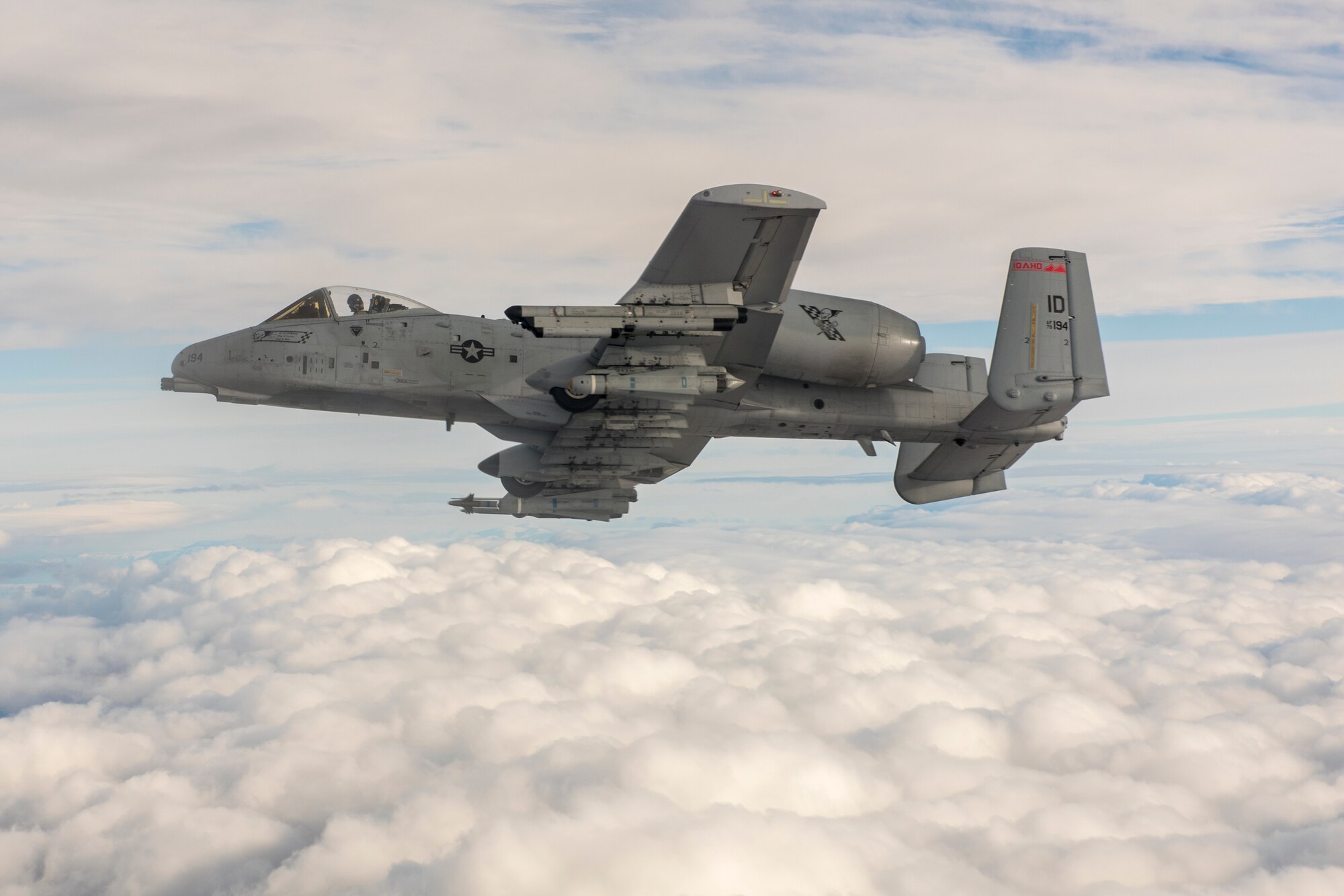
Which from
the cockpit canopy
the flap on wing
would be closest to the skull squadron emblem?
the flap on wing

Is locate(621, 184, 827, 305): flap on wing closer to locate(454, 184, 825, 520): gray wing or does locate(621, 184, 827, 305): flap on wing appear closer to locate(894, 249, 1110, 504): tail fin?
locate(454, 184, 825, 520): gray wing

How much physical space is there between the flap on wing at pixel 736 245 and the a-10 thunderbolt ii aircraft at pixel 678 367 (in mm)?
42

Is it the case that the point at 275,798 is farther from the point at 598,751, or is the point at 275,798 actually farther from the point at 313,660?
the point at 598,751

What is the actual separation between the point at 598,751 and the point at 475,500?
153430 millimetres

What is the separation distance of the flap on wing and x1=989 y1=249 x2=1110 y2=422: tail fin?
826cm

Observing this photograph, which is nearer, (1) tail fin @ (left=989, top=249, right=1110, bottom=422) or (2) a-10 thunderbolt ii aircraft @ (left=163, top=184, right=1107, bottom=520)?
(2) a-10 thunderbolt ii aircraft @ (left=163, top=184, right=1107, bottom=520)

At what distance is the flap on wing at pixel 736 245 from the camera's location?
16703 mm

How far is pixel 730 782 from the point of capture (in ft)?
561

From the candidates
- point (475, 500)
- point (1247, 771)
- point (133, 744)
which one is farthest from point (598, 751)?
point (475, 500)

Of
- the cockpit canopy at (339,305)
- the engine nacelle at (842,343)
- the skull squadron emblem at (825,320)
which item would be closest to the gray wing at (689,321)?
the engine nacelle at (842,343)

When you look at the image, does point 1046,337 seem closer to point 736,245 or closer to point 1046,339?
point 1046,339

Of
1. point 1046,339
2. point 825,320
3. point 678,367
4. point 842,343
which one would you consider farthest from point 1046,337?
point 678,367

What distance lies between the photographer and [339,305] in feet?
73.1

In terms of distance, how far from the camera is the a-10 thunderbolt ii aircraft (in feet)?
60.4
